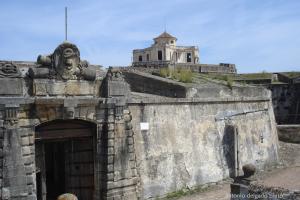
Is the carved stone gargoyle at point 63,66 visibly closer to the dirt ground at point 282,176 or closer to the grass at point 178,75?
the dirt ground at point 282,176

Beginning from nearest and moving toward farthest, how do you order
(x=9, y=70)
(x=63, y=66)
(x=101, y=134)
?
(x=9, y=70) → (x=63, y=66) → (x=101, y=134)

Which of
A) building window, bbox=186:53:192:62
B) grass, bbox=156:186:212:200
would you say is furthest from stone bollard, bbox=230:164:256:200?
building window, bbox=186:53:192:62

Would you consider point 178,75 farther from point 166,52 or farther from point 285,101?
point 166,52

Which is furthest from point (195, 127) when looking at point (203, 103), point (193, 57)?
point (193, 57)

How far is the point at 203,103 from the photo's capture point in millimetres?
16375

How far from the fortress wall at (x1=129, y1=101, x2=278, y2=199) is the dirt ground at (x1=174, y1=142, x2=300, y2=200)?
1.88ft

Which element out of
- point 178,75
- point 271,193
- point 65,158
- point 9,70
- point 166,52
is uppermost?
point 166,52

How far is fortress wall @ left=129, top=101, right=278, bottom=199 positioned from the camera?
14016 mm

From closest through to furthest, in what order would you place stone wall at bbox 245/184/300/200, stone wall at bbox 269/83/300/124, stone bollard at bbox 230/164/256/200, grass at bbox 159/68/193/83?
stone wall at bbox 245/184/300/200
stone bollard at bbox 230/164/256/200
grass at bbox 159/68/193/83
stone wall at bbox 269/83/300/124

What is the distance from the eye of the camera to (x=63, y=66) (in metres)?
12.0

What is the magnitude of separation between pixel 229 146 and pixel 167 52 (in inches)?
1286

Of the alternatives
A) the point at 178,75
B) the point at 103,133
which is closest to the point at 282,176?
the point at 178,75

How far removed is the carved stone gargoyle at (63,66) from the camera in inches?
460

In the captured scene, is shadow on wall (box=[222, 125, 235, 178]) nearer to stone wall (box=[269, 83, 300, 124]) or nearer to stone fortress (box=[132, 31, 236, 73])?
stone wall (box=[269, 83, 300, 124])
